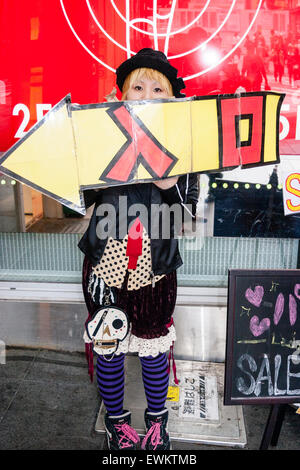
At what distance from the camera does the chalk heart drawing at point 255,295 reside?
1965 millimetres

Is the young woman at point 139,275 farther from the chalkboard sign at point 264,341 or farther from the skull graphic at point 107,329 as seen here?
the chalkboard sign at point 264,341

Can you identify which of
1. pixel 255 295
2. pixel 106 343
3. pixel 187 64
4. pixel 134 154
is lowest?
pixel 106 343

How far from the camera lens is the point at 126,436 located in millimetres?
2307

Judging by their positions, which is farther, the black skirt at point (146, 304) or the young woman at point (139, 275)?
the black skirt at point (146, 304)

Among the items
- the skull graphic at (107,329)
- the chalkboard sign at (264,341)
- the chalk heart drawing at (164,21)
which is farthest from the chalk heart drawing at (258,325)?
the chalk heart drawing at (164,21)

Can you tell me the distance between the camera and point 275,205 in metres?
2.66

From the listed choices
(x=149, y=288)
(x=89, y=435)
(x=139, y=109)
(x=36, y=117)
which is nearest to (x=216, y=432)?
(x=89, y=435)

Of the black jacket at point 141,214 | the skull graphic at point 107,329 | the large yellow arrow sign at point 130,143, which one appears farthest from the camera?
the skull graphic at point 107,329

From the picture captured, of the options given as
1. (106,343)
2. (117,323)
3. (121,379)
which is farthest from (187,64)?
(121,379)

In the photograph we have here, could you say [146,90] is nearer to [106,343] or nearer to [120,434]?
[106,343]

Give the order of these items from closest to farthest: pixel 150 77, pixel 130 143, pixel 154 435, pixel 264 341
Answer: pixel 130 143
pixel 150 77
pixel 264 341
pixel 154 435

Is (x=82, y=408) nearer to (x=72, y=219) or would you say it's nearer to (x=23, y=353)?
(x=23, y=353)

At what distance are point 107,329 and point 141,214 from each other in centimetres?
58

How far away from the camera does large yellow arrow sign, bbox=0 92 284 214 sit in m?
1.69
